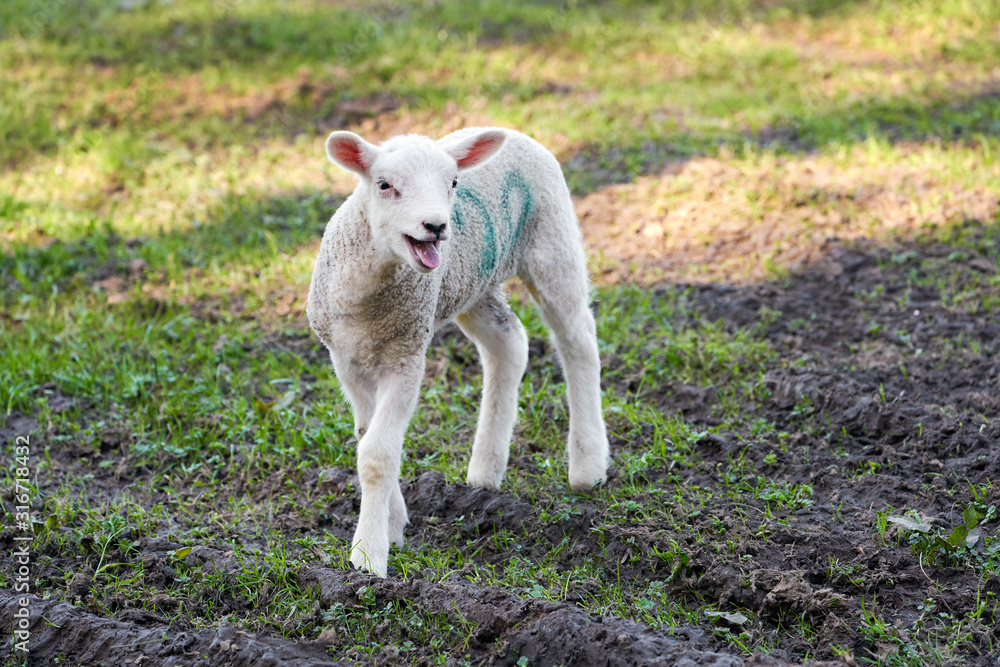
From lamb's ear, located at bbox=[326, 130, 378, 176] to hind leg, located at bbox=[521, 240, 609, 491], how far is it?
3.91 ft

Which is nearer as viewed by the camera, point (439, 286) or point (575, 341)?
point (439, 286)

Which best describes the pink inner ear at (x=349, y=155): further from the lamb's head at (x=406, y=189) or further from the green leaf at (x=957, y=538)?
the green leaf at (x=957, y=538)

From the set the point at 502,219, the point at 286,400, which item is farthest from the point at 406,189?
the point at 286,400

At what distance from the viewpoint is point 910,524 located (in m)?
4.08

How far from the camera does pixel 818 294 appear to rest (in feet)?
22.0

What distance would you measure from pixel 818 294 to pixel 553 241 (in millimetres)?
2743

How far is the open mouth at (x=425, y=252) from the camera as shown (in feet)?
11.9

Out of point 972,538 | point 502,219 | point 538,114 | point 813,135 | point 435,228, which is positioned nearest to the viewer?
point 435,228

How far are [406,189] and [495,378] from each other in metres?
1.49

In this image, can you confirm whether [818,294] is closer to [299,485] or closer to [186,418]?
[299,485]

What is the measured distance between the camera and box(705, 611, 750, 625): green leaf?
3617 millimetres

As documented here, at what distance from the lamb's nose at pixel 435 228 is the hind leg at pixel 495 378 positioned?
137cm

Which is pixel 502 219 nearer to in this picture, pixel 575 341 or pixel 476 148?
pixel 476 148

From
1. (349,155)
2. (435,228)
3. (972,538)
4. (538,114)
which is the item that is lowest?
(972,538)
